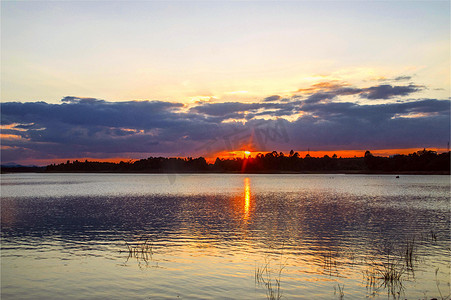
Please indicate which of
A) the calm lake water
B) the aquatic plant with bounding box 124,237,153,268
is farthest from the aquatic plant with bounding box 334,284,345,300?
the aquatic plant with bounding box 124,237,153,268

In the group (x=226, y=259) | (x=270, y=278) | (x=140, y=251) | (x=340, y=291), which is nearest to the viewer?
(x=340, y=291)

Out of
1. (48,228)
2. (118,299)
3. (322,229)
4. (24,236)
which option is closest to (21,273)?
(118,299)

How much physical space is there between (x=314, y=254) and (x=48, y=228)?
2619 cm

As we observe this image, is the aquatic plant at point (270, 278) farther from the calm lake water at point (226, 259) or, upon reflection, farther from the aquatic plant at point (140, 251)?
the aquatic plant at point (140, 251)


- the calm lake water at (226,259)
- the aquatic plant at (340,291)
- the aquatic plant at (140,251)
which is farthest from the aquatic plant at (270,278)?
the aquatic plant at (140,251)

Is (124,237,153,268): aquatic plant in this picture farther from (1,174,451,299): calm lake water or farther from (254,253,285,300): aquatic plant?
(254,253,285,300): aquatic plant

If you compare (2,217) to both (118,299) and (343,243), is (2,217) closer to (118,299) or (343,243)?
(118,299)

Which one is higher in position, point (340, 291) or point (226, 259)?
point (340, 291)

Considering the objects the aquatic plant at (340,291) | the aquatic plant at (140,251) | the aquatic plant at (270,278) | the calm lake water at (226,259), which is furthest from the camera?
the aquatic plant at (140,251)

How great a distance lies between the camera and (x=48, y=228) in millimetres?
35906

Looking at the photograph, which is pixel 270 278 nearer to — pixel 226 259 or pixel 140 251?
pixel 226 259

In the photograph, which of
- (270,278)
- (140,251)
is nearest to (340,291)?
(270,278)

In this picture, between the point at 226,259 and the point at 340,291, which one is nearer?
the point at 340,291

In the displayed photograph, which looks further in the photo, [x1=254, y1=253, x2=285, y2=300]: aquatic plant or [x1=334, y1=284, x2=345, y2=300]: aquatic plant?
[x1=254, y1=253, x2=285, y2=300]: aquatic plant
